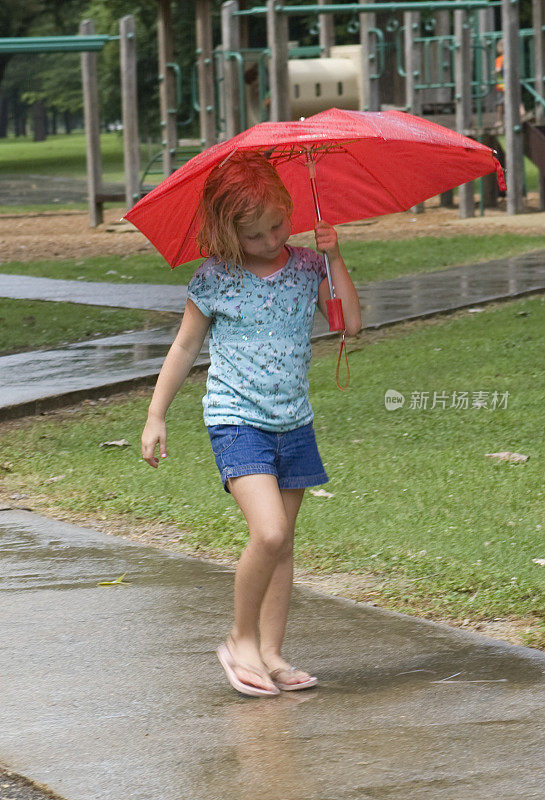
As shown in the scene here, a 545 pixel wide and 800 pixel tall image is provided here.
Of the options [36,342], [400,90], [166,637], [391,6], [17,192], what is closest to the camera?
[166,637]

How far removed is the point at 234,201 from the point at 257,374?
49cm

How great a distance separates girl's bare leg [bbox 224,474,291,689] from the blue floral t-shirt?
0.19m

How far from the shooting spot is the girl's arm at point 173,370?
383cm

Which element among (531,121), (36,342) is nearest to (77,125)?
(531,121)

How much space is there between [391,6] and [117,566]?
1560cm

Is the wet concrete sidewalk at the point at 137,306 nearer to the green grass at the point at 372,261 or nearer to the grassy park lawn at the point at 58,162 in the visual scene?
the green grass at the point at 372,261

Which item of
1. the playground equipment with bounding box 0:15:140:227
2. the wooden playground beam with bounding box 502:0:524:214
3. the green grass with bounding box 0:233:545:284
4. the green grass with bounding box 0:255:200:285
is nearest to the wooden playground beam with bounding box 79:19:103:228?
the playground equipment with bounding box 0:15:140:227

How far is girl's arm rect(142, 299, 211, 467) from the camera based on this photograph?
383cm

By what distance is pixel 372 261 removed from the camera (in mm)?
13938

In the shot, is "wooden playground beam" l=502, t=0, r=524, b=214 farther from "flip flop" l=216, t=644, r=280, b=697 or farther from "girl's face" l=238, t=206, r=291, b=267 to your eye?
"flip flop" l=216, t=644, r=280, b=697

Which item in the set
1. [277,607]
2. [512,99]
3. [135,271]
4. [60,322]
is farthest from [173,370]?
[512,99]

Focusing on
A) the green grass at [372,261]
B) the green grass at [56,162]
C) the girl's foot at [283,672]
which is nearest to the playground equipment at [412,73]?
the green grass at [372,261]

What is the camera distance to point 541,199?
19922mm

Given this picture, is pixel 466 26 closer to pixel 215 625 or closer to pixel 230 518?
pixel 230 518
